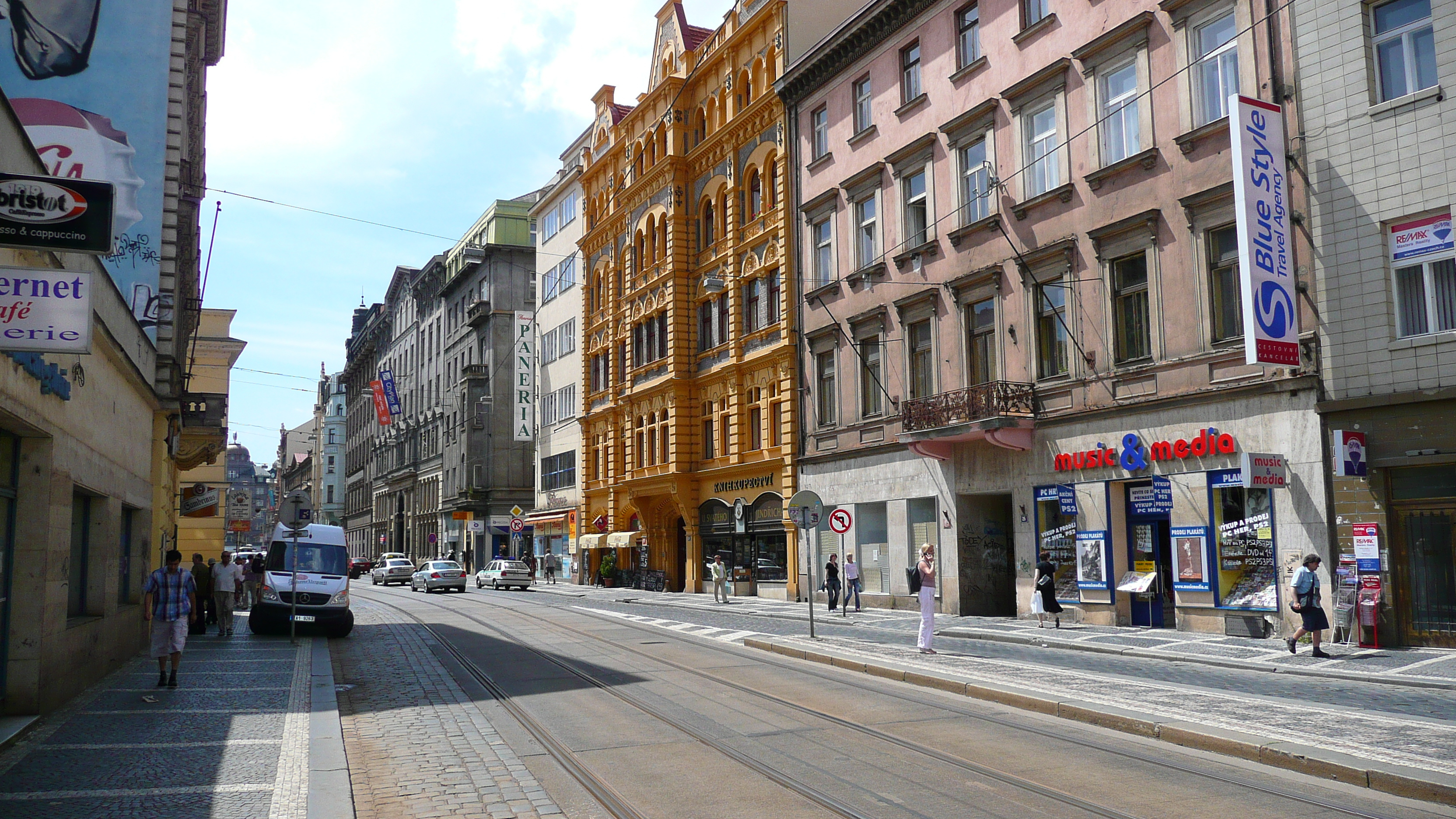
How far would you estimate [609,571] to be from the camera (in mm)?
48375

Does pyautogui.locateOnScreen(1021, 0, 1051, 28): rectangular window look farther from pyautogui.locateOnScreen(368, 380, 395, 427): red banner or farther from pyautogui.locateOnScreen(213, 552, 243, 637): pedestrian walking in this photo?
pyautogui.locateOnScreen(368, 380, 395, 427): red banner

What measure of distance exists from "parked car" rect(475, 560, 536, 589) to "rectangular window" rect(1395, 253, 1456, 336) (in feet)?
122

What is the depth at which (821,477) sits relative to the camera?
33719mm

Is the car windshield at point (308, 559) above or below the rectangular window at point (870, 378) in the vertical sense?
below

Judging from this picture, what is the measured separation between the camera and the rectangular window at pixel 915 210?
29156mm

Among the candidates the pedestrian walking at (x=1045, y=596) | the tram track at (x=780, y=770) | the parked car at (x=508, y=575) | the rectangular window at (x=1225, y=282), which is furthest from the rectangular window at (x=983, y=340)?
the parked car at (x=508, y=575)

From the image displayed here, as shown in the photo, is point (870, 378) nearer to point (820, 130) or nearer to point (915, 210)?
point (915, 210)

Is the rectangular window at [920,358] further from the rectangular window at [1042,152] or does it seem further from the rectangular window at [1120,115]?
the rectangular window at [1120,115]

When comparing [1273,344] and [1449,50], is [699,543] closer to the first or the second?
[1273,344]

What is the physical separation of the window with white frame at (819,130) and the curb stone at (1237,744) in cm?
2343

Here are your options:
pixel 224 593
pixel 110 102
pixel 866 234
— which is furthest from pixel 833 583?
pixel 110 102

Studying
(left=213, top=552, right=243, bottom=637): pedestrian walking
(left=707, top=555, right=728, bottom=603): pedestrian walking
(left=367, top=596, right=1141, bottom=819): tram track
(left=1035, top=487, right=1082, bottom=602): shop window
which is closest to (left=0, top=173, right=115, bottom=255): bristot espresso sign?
(left=367, top=596, right=1141, bottom=819): tram track

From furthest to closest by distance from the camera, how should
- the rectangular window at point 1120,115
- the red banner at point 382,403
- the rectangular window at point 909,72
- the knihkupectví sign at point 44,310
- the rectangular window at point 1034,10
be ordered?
the red banner at point 382,403, the rectangular window at point 909,72, the rectangular window at point 1034,10, the rectangular window at point 1120,115, the knihkupectví sign at point 44,310

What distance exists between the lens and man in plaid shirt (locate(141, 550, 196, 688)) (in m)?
14.2
